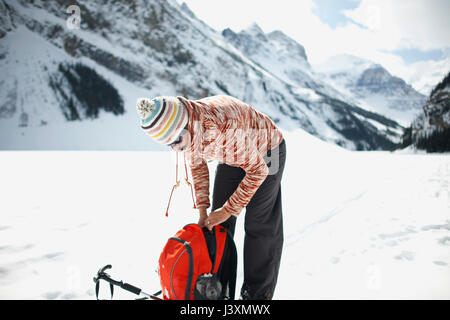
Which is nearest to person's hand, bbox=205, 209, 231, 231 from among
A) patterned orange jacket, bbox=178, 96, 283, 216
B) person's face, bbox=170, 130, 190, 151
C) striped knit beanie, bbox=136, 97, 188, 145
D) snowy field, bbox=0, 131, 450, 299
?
patterned orange jacket, bbox=178, 96, 283, 216

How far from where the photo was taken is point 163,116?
1.40 m

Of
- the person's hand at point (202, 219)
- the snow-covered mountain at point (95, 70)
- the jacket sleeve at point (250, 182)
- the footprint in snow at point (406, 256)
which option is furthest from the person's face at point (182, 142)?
the snow-covered mountain at point (95, 70)

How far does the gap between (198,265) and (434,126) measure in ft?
199

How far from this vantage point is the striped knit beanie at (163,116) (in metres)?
1.41

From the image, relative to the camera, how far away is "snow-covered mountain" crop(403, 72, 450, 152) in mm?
37703

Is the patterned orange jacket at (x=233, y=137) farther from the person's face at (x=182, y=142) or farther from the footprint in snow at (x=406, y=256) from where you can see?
the footprint in snow at (x=406, y=256)

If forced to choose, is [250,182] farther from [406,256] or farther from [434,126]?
[434,126]

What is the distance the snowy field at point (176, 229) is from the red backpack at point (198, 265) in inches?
24.8

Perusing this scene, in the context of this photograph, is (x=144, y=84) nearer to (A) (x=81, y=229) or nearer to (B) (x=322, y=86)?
(A) (x=81, y=229)

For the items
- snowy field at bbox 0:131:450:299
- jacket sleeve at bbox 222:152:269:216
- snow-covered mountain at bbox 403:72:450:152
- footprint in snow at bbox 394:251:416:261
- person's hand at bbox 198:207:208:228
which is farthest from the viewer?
snow-covered mountain at bbox 403:72:450:152

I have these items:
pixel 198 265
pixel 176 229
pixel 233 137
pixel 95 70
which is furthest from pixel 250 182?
pixel 95 70

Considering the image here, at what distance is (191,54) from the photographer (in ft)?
162

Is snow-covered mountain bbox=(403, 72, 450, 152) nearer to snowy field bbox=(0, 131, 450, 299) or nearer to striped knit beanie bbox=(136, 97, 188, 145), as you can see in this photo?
snowy field bbox=(0, 131, 450, 299)

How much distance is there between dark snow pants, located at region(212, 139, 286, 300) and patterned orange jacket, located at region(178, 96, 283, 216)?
25cm
